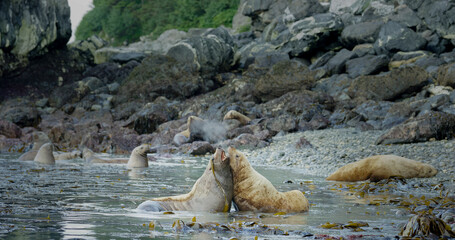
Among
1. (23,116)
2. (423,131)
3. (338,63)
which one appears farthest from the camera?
(338,63)

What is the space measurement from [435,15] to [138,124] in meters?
19.4

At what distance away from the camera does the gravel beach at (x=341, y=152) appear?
11.7 metres

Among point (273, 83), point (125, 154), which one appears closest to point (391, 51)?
point (273, 83)

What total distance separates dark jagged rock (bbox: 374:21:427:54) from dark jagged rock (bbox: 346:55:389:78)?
1905 mm

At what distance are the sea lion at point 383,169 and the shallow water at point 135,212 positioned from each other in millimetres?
546

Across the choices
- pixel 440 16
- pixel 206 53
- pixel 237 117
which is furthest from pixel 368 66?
pixel 206 53

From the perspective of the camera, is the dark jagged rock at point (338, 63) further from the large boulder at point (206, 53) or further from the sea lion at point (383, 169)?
the sea lion at point (383, 169)

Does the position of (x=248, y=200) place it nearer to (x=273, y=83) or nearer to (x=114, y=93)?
(x=273, y=83)

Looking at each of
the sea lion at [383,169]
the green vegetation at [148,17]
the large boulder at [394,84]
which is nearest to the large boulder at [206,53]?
the large boulder at [394,84]

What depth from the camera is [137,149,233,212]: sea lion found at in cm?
696

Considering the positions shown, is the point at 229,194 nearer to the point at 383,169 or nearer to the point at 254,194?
the point at 254,194

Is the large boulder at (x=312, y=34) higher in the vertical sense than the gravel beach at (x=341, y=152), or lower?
higher

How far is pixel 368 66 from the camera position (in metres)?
28.9

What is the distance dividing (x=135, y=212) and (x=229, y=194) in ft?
3.74
